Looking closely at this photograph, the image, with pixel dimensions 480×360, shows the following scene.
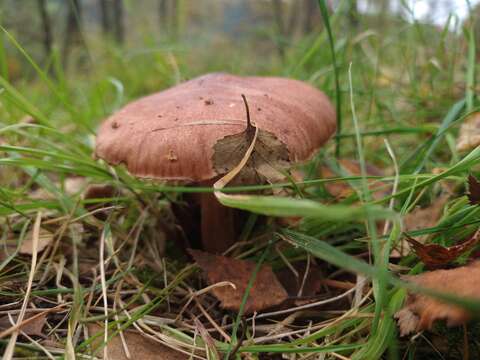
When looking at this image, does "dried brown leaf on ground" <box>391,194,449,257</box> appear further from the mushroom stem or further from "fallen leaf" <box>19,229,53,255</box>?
"fallen leaf" <box>19,229,53,255</box>

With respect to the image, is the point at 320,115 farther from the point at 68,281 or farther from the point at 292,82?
the point at 68,281

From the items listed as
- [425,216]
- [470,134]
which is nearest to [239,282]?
[425,216]

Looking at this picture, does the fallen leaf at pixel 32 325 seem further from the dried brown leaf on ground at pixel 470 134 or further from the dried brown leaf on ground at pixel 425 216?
the dried brown leaf on ground at pixel 470 134

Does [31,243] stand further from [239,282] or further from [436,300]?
[436,300]

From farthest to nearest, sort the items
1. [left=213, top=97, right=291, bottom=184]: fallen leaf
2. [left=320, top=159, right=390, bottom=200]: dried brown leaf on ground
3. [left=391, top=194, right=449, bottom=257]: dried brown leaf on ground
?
[left=320, top=159, right=390, bottom=200]: dried brown leaf on ground, [left=391, top=194, right=449, bottom=257]: dried brown leaf on ground, [left=213, top=97, right=291, bottom=184]: fallen leaf

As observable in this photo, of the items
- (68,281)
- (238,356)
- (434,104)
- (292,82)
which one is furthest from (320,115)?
(434,104)

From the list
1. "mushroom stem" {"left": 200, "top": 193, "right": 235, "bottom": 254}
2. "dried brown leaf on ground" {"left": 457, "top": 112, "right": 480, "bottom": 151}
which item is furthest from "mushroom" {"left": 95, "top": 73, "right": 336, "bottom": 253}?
"dried brown leaf on ground" {"left": 457, "top": 112, "right": 480, "bottom": 151}
